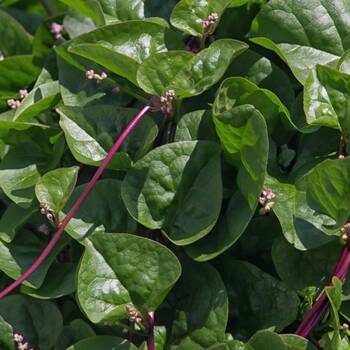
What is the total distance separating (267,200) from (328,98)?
0.18 m

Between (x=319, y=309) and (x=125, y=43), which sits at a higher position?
(x=125, y=43)

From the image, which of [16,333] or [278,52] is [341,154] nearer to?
[278,52]

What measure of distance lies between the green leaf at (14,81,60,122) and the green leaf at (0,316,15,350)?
35 centimetres

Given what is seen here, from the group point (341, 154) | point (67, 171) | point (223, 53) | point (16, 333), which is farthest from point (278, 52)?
A: point (16, 333)

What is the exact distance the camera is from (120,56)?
4.20 ft

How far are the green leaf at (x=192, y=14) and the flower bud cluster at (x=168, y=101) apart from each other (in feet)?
0.46

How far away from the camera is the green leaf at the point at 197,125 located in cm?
130

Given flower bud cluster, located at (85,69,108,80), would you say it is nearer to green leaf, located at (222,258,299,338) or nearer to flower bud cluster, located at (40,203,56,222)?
flower bud cluster, located at (40,203,56,222)

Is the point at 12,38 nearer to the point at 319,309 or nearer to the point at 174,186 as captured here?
the point at 174,186

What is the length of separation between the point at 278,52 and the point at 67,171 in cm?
37

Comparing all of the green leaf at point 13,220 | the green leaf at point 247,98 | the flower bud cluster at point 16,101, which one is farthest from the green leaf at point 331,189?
the flower bud cluster at point 16,101

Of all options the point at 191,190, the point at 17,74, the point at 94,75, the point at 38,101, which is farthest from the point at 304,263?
the point at 17,74

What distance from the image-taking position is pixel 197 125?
51.3 inches

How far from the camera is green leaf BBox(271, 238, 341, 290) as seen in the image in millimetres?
1235
